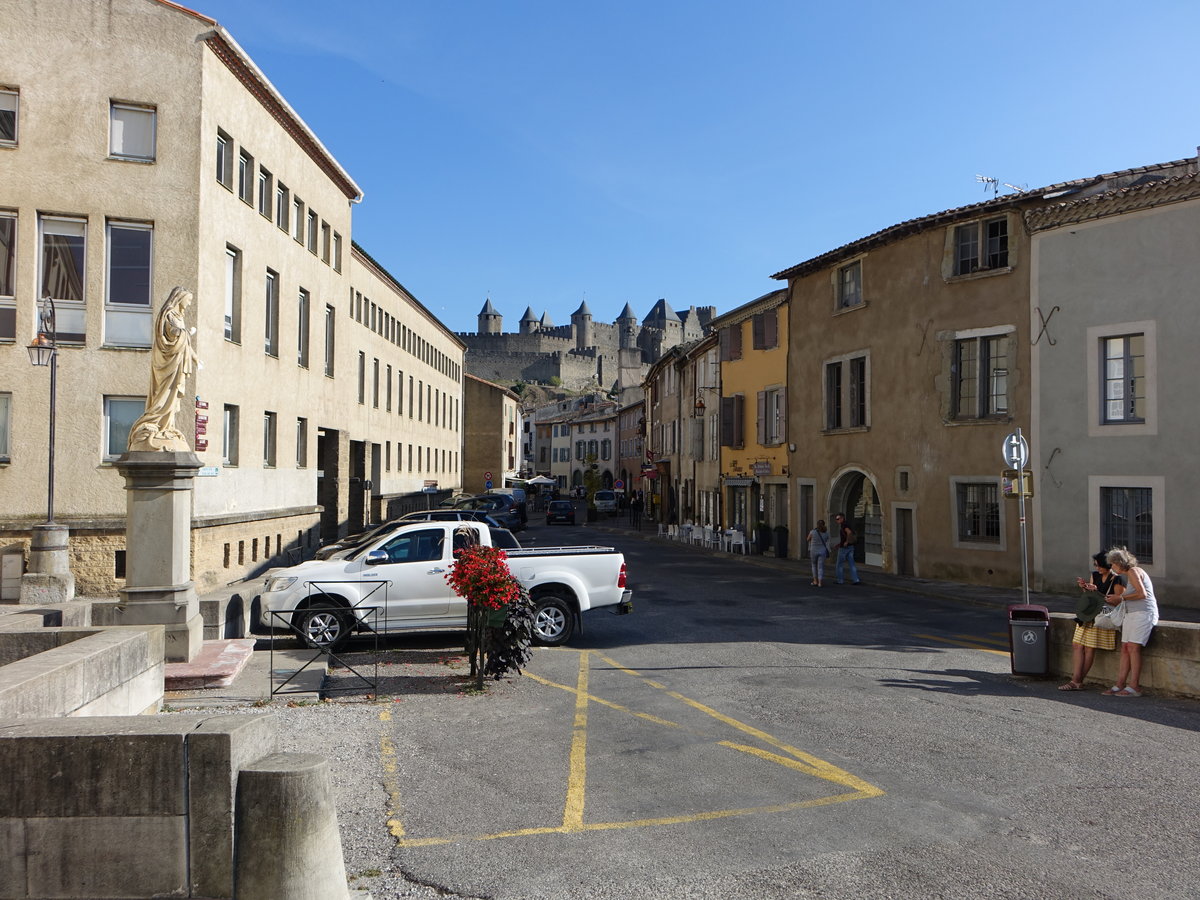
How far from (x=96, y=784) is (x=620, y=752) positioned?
457 centimetres

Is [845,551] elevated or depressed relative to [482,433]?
depressed

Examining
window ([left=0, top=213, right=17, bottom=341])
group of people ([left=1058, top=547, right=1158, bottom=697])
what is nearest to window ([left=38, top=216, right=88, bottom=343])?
window ([left=0, top=213, right=17, bottom=341])

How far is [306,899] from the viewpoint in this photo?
4.43 meters

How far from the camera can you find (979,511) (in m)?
23.0

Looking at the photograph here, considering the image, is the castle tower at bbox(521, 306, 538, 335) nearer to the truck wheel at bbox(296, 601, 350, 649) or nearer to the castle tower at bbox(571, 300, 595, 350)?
the castle tower at bbox(571, 300, 595, 350)

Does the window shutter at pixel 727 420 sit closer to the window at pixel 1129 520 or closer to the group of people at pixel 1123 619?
the window at pixel 1129 520

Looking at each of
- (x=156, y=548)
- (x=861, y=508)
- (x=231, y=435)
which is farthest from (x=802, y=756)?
(x=861, y=508)

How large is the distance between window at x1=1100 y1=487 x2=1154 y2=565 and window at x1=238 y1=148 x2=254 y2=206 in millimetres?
19706

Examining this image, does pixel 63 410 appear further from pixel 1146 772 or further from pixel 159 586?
pixel 1146 772

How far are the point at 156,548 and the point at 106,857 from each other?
713cm

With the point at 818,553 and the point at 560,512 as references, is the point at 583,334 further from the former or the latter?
the point at 818,553

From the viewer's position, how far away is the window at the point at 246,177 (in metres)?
21.6

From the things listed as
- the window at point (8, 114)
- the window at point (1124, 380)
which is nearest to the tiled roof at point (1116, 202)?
the window at point (1124, 380)

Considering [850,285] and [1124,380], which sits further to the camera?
[850,285]
